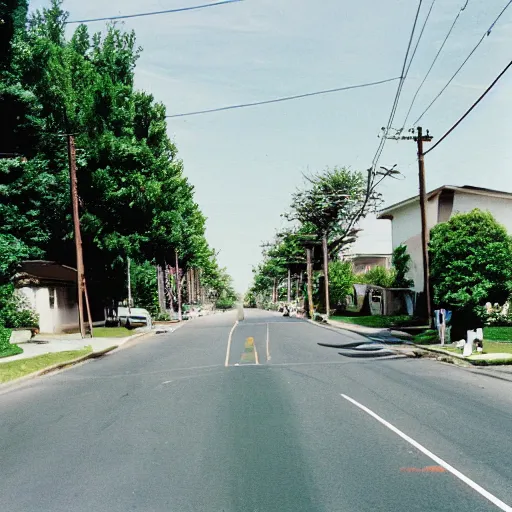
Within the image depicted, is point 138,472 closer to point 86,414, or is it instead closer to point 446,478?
point 446,478

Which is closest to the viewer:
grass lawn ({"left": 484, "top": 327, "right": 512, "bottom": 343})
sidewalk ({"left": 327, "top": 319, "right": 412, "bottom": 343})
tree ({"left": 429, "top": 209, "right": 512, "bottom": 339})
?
grass lawn ({"left": 484, "top": 327, "right": 512, "bottom": 343})

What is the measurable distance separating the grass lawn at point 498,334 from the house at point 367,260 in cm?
5277

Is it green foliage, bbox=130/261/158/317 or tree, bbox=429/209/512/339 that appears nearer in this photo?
tree, bbox=429/209/512/339

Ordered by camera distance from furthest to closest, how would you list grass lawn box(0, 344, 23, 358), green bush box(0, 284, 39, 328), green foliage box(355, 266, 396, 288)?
green foliage box(355, 266, 396, 288) < green bush box(0, 284, 39, 328) < grass lawn box(0, 344, 23, 358)

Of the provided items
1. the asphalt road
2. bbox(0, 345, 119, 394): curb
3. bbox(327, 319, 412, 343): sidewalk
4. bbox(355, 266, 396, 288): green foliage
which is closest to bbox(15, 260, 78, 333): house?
bbox(0, 345, 119, 394): curb

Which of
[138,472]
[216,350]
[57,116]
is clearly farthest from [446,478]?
[57,116]

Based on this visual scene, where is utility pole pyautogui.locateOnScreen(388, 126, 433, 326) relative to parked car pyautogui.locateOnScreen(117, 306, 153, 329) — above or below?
above

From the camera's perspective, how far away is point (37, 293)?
3669cm

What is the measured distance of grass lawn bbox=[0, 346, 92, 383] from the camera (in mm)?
17312

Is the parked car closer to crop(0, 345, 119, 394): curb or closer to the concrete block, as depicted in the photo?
the concrete block

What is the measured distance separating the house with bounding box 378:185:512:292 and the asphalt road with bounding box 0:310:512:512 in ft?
90.8

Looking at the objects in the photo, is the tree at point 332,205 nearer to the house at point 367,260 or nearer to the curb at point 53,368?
the house at point 367,260

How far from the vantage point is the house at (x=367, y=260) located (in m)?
81.1

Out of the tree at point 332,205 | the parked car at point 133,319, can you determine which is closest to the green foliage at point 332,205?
the tree at point 332,205
